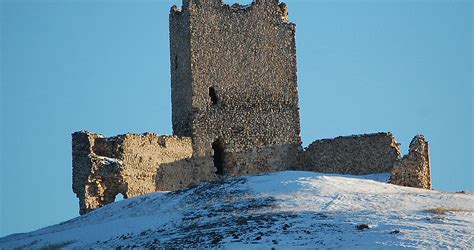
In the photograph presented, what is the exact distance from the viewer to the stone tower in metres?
38.1

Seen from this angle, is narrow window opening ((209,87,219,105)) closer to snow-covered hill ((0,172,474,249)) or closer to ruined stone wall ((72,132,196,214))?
ruined stone wall ((72,132,196,214))

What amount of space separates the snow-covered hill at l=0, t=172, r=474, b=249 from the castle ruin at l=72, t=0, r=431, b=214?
21.0 ft

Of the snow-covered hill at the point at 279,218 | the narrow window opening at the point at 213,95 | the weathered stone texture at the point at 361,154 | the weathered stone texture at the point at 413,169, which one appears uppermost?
the narrow window opening at the point at 213,95

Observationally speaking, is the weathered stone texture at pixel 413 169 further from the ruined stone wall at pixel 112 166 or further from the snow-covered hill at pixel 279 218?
the ruined stone wall at pixel 112 166

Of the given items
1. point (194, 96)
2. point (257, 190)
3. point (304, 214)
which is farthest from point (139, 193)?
point (304, 214)

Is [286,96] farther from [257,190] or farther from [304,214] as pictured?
[304,214]

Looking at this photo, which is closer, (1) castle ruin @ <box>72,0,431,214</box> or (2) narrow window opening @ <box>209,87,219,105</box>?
(1) castle ruin @ <box>72,0,431,214</box>

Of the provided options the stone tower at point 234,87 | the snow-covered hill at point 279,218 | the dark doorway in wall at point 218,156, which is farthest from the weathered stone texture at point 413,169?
the dark doorway in wall at point 218,156

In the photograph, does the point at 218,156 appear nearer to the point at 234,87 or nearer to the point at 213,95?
the point at 213,95

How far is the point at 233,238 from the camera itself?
2462 cm

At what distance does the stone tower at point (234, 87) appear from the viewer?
1500 inches

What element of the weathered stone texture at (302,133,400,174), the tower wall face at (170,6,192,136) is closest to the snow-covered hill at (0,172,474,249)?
the weathered stone texture at (302,133,400,174)

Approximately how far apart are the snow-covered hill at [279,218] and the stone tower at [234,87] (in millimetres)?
7106

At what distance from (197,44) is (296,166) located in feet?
15.0
